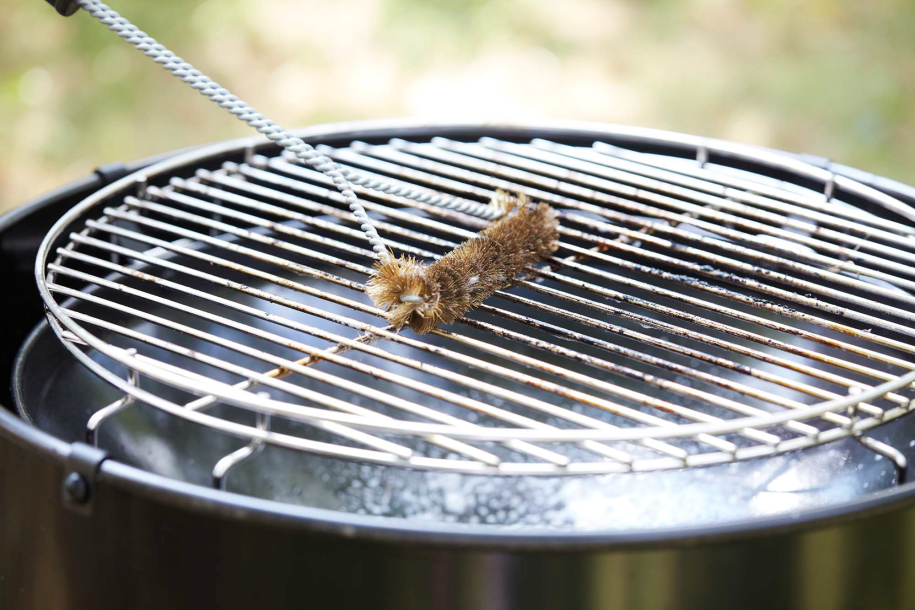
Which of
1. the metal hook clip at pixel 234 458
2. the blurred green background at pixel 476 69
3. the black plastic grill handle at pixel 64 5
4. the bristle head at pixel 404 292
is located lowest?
the metal hook clip at pixel 234 458

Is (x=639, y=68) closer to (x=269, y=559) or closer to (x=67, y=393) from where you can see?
(x=67, y=393)

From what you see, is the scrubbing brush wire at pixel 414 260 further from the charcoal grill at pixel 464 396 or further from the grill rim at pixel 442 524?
the grill rim at pixel 442 524

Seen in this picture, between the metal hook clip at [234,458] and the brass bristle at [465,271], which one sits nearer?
the metal hook clip at [234,458]

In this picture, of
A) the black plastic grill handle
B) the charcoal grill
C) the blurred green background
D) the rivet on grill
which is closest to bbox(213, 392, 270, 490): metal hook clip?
the charcoal grill

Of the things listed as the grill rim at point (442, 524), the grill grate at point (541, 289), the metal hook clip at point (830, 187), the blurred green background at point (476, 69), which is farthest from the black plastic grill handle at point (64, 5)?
the blurred green background at point (476, 69)

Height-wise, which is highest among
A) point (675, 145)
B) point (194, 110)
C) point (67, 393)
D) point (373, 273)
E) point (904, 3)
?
point (904, 3)

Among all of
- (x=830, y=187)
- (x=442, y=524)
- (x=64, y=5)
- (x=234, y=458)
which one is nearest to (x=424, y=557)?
(x=442, y=524)

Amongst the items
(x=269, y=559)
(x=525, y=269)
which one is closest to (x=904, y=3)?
(x=525, y=269)
